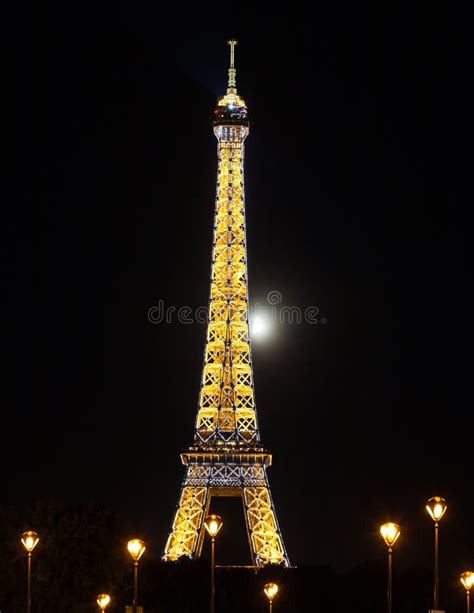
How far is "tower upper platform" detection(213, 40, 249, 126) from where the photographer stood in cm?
10606

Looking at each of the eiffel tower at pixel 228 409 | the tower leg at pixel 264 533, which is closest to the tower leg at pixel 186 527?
the eiffel tower at pixel 228 409

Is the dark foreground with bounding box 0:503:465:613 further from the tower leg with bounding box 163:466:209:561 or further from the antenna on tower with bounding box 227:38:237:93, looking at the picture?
the antenna on tower with bounding box 227:38:237:93

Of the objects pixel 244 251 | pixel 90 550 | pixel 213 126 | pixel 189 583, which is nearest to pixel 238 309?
pixel 244 251

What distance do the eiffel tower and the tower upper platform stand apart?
0.05 m

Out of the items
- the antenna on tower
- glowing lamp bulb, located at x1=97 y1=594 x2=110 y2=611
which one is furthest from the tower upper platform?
glowing lamp bulb, located at x1=97 y1=594 x2=110 y2=611

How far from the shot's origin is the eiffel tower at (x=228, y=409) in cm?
9975

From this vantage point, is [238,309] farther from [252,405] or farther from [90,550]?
[90,550]

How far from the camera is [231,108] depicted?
107 m

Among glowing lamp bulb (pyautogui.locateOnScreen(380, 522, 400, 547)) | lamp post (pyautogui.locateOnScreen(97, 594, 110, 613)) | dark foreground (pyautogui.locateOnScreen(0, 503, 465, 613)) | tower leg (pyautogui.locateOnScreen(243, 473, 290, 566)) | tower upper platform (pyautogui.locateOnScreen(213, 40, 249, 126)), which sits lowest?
glowing lamp bulb (pyautogui.locateOnScreen(380, 522, 400, 547))

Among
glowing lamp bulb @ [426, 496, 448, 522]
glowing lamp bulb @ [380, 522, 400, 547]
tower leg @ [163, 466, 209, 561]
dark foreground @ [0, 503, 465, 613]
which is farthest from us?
tower leg @ [163, 466, 209, 561]

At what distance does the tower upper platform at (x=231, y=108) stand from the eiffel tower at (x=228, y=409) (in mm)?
55

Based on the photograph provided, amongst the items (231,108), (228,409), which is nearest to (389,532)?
(228,409)

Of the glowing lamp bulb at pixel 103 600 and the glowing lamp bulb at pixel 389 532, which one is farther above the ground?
the glowing lamp bulb at pixel 103 600

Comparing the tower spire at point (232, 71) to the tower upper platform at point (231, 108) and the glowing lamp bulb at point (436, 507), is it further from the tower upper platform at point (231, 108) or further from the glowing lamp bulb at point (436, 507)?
the glowing lamp bulb at point (436, 507)
